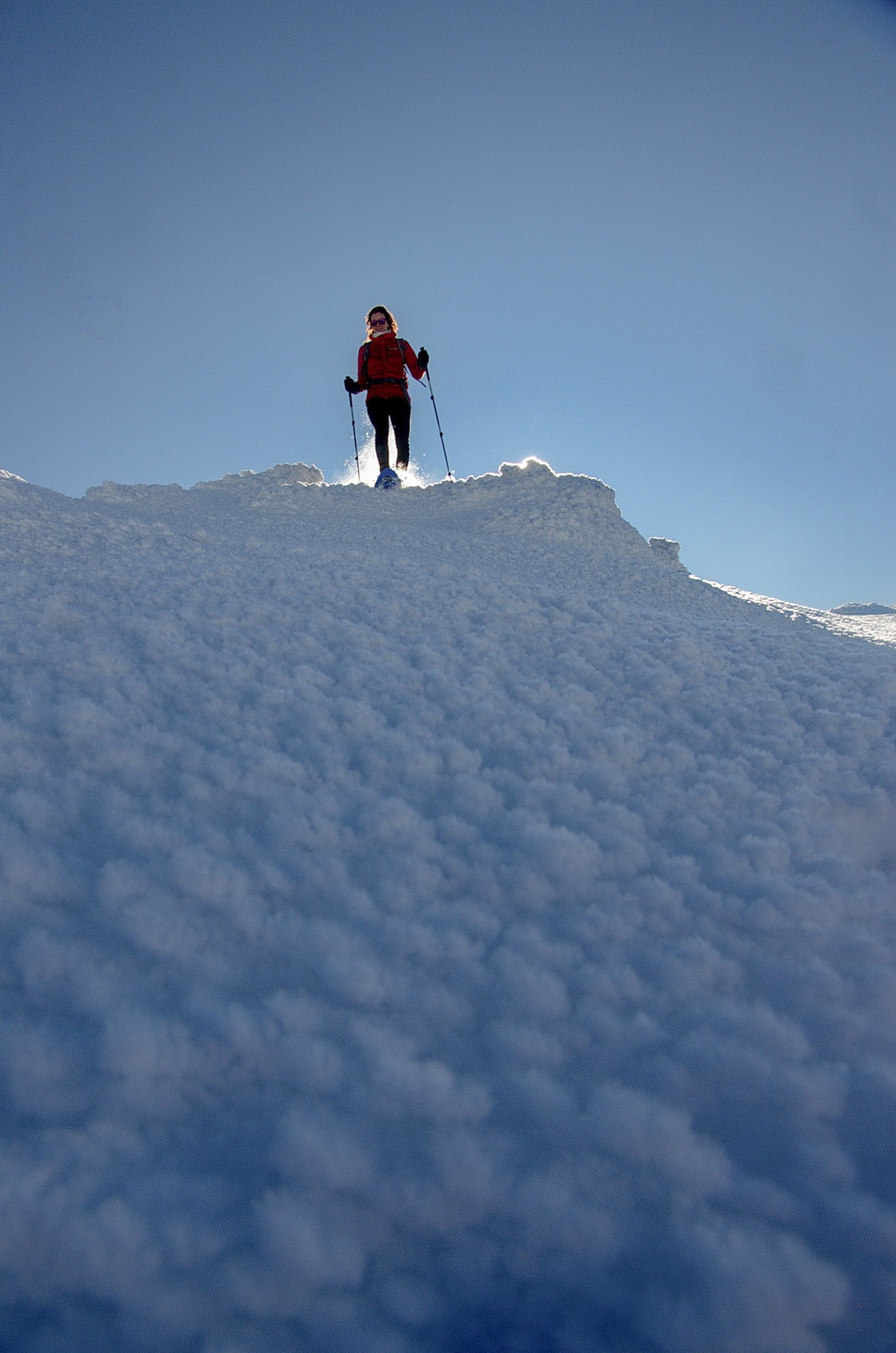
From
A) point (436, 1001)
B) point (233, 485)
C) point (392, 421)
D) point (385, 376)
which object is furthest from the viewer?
point (392, 421)

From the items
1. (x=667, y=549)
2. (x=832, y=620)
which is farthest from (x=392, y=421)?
(x=832, y=620)

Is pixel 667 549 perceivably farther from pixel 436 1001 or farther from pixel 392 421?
pixel 436 1001

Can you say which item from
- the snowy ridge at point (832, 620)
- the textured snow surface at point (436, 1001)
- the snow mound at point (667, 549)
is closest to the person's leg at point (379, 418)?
the snow mound at point (667, 549)

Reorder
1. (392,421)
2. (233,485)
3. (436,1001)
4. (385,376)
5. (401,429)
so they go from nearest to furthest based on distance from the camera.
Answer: (436,1001) < (233,485) < (385,376) < (401,429) < (392,421)

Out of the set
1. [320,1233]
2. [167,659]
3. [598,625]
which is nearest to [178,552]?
[167,659]

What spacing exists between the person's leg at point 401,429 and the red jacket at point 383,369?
0.10m

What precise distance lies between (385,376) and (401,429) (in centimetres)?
65

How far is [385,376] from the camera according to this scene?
27.2 ft

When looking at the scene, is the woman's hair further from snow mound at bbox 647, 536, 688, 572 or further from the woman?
snow mound at bbox 647, 536, 688, 572

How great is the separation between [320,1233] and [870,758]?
6.97ft

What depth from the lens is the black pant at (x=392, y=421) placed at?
8297 mm

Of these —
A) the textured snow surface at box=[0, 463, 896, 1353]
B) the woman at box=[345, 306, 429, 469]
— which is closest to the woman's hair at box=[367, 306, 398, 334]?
the woman at box=[345, 306, 429, 469]

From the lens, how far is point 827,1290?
107 cm

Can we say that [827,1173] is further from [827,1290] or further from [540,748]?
[540,748]
